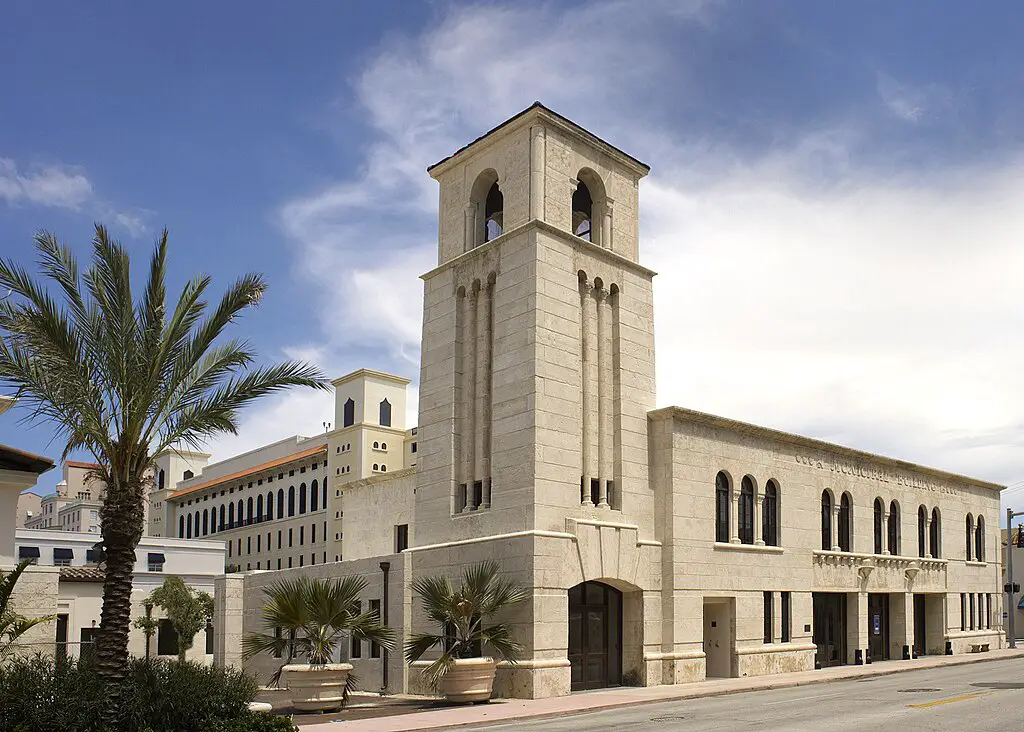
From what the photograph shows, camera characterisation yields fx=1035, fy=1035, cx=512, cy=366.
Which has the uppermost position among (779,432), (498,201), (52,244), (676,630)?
(498,201)

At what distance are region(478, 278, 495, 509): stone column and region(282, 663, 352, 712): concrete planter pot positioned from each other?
7.13 m

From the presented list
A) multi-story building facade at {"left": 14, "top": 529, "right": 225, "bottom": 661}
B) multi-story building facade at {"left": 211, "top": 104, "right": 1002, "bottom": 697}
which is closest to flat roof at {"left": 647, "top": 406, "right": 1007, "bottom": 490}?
multi-story building facade at {"left": 211, "top": 104, "right": 1002, "bottom": 697}

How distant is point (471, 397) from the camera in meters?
32.9

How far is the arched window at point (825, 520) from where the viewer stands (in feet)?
131

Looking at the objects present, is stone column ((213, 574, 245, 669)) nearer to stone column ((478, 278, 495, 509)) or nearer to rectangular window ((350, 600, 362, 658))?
rectangular window ((350, 600, 362, 658))

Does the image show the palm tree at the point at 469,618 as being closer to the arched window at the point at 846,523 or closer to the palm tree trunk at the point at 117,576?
the palm tree trunk at the point at 117,576

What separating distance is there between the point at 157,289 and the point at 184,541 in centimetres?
5795

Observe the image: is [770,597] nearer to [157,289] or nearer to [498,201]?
[498,201]

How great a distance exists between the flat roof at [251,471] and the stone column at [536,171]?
5170cm

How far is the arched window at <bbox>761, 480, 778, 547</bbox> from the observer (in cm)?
3725

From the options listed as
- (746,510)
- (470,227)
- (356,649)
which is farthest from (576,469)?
(356,649)

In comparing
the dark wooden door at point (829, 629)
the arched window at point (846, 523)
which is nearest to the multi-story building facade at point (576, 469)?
the dark wooden door at point (829, 629)

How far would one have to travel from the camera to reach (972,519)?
51469 millimetres

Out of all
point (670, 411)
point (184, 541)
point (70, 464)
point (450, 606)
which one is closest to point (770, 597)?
point (670, 411)
